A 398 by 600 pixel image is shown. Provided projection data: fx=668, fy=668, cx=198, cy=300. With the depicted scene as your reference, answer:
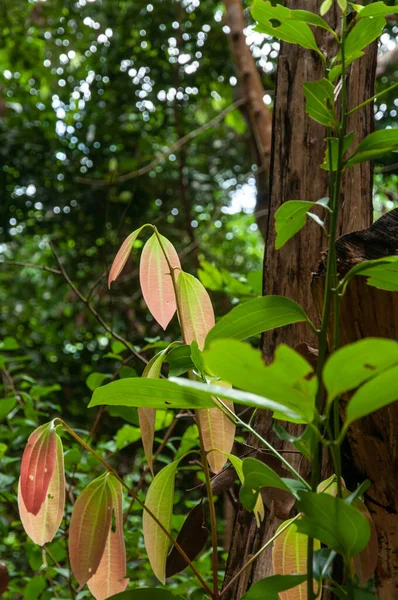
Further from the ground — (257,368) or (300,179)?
(300,179)

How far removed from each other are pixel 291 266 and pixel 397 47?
1787mm

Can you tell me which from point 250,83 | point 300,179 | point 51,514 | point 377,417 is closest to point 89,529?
point 51,514

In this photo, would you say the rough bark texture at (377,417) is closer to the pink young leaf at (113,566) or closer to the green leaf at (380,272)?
the green leaf at (380,272)

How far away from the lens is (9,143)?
2.84 meters

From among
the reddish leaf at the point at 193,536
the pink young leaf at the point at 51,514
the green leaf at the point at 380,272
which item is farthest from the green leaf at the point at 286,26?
the reddish leaf at the point at 193,536

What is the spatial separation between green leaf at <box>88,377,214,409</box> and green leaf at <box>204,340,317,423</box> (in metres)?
0.17

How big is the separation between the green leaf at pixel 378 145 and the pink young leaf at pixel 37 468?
0.32 metres

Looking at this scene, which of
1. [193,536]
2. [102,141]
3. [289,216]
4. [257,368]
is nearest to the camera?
[257,368]

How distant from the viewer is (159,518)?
578 millimetres

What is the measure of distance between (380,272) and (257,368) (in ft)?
0.71

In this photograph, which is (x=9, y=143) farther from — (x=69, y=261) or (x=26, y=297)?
(x=26, y=297)

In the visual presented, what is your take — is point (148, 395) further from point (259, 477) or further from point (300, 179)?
point (300, 179)

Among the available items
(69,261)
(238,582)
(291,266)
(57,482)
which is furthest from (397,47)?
(57,482)

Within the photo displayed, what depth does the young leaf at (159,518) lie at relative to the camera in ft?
1.89
